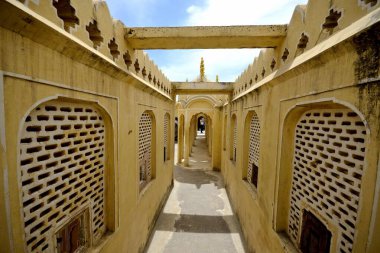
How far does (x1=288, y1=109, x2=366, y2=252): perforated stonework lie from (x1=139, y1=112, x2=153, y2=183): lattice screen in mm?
3948

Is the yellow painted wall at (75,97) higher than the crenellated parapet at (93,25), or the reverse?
the crenellated parapet at (93,25)

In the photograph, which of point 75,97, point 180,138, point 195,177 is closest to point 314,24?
point 75,97

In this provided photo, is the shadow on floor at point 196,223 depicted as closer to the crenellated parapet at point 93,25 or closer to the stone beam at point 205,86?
the crenellated parapet at point 93,25

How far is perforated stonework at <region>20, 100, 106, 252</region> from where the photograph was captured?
1896 millimetres

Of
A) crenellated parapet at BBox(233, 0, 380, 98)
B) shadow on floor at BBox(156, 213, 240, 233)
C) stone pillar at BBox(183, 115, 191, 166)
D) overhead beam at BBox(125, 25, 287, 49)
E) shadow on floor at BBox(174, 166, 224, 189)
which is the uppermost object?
overhead beam at BBox(125, 25, 287, 49)

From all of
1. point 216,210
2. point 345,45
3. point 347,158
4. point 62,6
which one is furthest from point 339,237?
point 216,210

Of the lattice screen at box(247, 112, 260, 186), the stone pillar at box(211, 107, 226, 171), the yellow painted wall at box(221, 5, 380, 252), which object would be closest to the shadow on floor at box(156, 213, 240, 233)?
the yellow painted wall at box(221, 5, 380, 252)

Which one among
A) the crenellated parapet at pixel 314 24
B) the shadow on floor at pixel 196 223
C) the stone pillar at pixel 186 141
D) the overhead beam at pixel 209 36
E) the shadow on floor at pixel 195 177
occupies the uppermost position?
the overhead beam at pixel 209 36

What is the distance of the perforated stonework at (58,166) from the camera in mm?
1896

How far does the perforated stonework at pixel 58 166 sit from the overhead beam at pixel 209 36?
1903 millimetres

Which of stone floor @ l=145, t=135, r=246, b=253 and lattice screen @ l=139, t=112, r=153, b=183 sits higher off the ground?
lattice screen @ l=139, t=112, r=153, b=183

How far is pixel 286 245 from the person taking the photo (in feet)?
9.68

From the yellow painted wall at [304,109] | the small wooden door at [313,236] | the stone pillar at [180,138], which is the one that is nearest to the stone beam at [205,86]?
the yellow painted wall at [304,109]

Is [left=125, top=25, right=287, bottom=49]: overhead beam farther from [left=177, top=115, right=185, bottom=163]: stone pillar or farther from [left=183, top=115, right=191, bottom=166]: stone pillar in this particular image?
[left=177, top=115, right=185, bottom=163]: stone pillar
